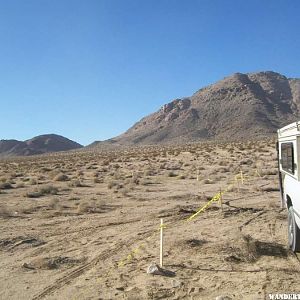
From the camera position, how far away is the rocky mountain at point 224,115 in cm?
15650

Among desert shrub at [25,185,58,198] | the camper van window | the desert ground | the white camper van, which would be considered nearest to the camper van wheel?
the white camper van

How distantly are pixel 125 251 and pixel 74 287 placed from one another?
2.43 metres

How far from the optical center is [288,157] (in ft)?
30.5

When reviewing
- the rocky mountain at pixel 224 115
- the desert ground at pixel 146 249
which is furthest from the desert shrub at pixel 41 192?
the rocky mountain at pixel 224 115

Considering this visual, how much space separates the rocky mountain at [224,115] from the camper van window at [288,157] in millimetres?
134027

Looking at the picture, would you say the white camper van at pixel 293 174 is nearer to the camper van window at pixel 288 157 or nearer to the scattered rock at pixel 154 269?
the camper van window at pixel 288 157

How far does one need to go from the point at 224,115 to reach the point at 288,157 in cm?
16285

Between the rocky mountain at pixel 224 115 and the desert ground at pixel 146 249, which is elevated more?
the rocky mountain at pixel 224 115

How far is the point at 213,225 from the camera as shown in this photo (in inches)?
510

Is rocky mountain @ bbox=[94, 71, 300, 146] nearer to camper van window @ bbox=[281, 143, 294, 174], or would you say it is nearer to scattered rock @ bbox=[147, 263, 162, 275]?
camper van window @ bbox=[281, 143, 294, 174]

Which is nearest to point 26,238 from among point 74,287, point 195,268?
point 74,287

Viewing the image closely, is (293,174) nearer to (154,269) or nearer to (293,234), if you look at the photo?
(293,234)

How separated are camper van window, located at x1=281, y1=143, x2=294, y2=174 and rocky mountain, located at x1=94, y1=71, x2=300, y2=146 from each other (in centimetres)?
13403

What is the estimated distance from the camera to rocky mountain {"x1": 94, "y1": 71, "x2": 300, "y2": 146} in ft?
513
